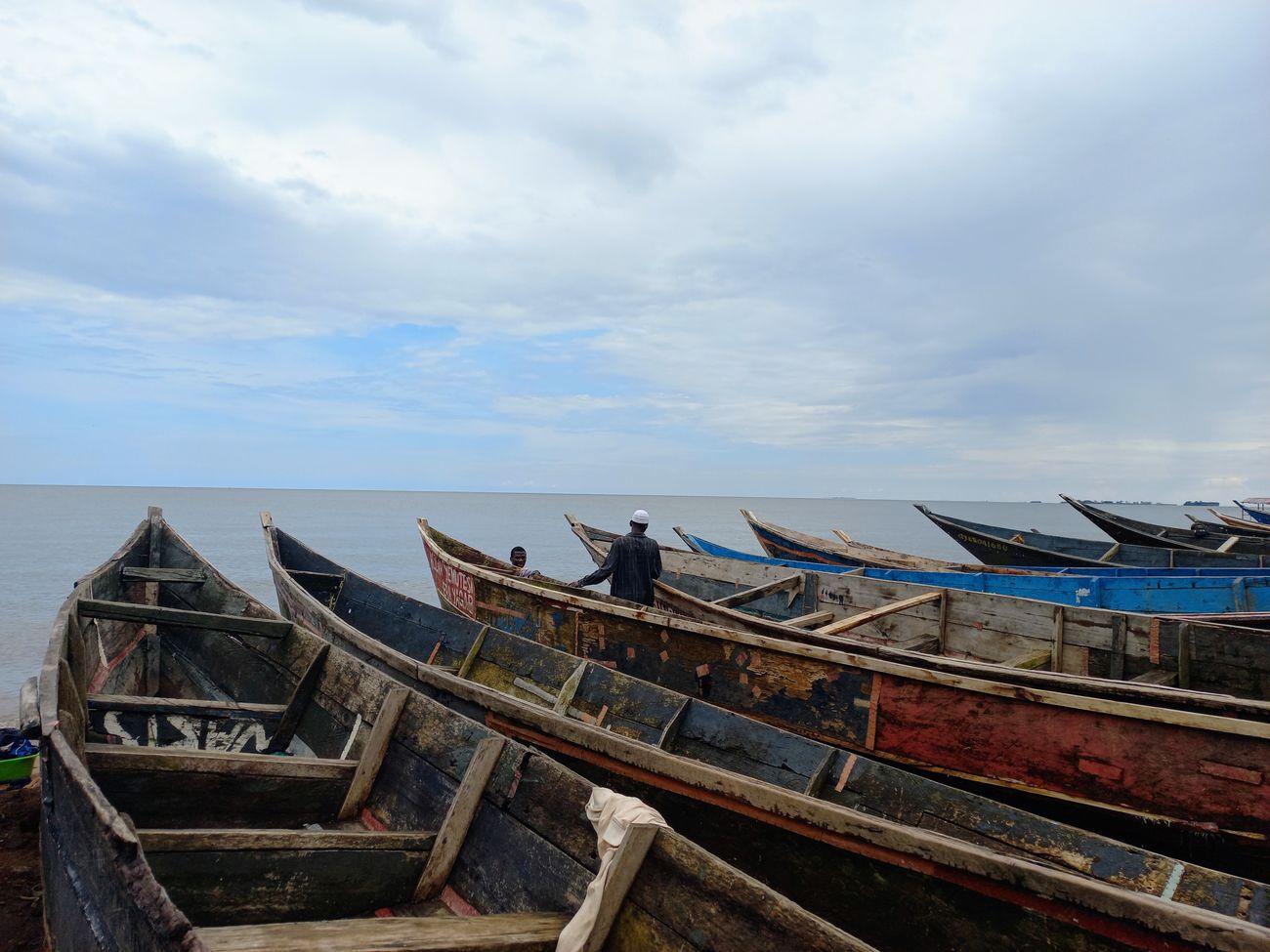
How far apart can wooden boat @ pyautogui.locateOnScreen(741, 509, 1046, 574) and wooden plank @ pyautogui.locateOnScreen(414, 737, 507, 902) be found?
1116 centimetres

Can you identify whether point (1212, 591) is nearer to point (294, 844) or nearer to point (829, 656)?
point (829, 656)

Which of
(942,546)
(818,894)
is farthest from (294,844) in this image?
(942,546)

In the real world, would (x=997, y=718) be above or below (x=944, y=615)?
below

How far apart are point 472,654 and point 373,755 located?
9.02 ft

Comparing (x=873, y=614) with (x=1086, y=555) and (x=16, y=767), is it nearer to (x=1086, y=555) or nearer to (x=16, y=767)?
(x=16, y=767)

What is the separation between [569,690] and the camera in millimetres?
5902

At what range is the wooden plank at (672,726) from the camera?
5.11 meters

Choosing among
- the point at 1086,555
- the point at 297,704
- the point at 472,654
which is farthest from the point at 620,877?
the point at 1086,555

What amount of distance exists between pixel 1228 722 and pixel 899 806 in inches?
73.6

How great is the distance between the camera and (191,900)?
10.2 ft

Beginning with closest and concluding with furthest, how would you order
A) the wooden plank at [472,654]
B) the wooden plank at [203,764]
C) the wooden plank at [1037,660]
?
the wooden plank at [203,764], the wooden plank at [472,654], the wooden plank at [1037,660]

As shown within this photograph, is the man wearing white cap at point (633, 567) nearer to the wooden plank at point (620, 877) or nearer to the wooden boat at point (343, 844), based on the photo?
the wooden boat at point (343, 844)

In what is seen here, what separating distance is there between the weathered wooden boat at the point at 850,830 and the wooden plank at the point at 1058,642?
3965mm

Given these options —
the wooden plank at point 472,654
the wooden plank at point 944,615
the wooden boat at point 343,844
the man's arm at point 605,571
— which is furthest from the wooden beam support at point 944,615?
the wooden boat at point 343,844
